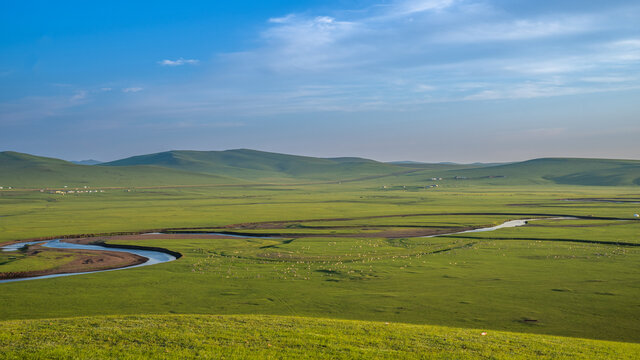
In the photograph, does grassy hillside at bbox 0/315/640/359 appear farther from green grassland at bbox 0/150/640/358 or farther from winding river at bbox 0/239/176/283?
winding river at bbox 0/239/176/283

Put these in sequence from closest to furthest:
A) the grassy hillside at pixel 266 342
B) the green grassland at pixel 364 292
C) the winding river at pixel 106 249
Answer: the grassy hillside at pixel 266 342
the green grassland at pixel 364 292
the winding river at pixel 106 249

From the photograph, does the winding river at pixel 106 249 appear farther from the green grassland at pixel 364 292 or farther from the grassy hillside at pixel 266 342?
the grassy hillside at pixel 266 342

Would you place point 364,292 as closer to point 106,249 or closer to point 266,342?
point 266,342

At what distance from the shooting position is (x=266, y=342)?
19.7 metres

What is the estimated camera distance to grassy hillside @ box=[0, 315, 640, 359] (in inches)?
713

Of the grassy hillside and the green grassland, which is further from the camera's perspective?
the green grassland

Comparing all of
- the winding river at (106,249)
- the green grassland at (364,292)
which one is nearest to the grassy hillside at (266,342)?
the green grassland at (364,292)

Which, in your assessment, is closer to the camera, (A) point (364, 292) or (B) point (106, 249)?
(A) point (364, 292)

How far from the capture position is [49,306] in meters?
31.1

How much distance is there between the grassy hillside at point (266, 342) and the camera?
1811 cm

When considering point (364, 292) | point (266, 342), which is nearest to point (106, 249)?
point (364, 292)

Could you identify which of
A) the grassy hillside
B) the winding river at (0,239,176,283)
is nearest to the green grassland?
the grassy hillside

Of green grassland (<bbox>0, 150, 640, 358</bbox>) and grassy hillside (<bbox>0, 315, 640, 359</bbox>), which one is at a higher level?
grassy hillside (<bbox>0, 315, 640, 359</bbox>)

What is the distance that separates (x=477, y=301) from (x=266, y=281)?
50.1 ft
